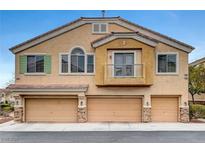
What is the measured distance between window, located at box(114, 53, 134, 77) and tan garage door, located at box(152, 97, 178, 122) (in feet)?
8.69

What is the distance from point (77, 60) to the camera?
→ 17.9 meters

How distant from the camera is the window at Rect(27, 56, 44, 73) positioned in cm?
1789

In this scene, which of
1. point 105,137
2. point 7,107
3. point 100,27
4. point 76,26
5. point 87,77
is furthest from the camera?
point 7,107

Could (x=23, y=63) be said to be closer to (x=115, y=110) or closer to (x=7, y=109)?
(x=7, y=109)

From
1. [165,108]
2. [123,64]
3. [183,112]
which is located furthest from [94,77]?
[183,112]

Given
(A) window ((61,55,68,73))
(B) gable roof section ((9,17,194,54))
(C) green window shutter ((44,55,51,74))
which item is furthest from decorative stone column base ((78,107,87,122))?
(B) gable roof section ((9,17,194,54))

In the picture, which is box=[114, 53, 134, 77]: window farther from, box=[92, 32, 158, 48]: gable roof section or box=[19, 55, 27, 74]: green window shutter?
box=[19, 55, 27, 74]: green window shutter

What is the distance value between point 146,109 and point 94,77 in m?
3.98

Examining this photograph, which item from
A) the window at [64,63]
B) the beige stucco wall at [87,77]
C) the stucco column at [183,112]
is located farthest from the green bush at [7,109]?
the stucco column at [183,112]

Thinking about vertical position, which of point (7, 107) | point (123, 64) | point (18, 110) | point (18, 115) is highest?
point (123, 64)
